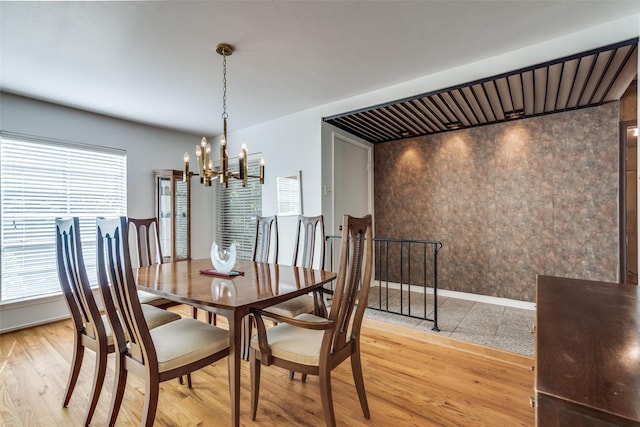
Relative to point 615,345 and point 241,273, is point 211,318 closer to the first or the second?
point 241,273

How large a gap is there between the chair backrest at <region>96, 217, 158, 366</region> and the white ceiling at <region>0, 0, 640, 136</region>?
1449 millimetres

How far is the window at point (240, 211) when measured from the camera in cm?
446

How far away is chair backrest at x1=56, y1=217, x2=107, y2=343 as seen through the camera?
1572 millimetres

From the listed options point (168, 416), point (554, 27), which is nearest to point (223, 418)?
point (168, 416)

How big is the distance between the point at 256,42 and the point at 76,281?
6.51 ft

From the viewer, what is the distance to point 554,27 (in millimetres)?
2086

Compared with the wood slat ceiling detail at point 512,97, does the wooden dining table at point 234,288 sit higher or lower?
lower

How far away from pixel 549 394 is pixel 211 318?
2614 millimetres

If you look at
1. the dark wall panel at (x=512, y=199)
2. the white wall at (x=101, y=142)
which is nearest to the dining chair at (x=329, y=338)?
the dark wall panel at (x=512, y=199)

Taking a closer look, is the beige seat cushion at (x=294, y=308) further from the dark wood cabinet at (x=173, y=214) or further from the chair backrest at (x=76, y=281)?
the dark wood cabinet at (x=173, y=214)

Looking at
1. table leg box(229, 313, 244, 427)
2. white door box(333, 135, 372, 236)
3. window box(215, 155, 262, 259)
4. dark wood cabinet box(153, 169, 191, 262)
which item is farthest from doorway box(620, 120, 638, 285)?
dark wood cabinet box(153, 169, 191, 262)

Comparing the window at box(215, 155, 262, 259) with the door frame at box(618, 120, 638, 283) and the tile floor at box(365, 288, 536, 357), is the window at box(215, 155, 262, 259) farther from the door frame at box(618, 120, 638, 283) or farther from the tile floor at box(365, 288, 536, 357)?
the door frame at box(618, 120, 638, 283)

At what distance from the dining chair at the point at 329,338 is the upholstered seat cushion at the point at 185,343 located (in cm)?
21

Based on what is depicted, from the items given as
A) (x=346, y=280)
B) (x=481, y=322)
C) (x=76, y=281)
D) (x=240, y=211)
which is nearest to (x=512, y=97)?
(x=481, y=322)
